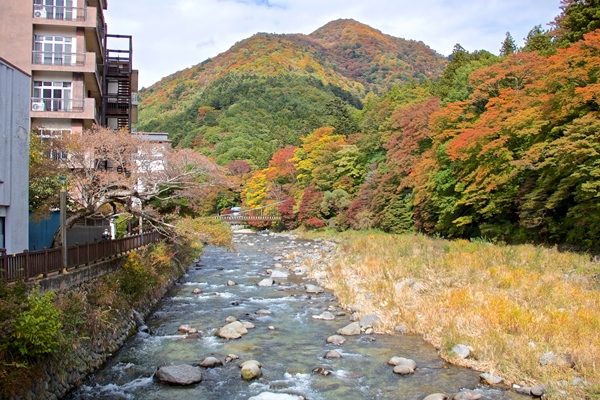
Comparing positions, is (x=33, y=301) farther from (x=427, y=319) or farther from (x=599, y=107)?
(x=599, y=107)

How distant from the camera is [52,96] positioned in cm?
2530

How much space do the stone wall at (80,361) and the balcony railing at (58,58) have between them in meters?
14.6

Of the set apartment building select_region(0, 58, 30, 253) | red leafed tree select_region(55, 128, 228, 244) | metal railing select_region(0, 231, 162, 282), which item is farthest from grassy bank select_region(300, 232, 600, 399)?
apartment building select_region(0, 58, 30, 253)

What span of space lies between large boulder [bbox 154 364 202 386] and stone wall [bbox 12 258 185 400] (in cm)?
167

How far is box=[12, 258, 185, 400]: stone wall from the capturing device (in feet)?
31.7

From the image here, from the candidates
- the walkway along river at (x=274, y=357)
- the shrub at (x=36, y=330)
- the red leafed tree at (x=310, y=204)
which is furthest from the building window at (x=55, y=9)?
the red leafed tree at (x=310, y=204)

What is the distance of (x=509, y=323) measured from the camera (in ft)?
44.0

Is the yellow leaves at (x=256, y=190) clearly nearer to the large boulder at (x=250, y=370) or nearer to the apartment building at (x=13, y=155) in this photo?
the apartment building at (x=13, y=155)

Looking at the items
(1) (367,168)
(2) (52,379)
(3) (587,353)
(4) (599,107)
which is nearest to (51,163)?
(2) (52,379)

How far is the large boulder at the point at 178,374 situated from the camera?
37.9 ft

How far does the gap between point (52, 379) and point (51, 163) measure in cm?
1025

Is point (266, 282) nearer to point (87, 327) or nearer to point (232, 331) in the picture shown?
point (232, 331)

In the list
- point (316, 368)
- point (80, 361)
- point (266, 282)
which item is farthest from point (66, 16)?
point (316, 368)

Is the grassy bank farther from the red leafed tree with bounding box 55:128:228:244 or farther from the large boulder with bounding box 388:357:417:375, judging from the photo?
the red leafed tree with bounding box 55:128:228:244
